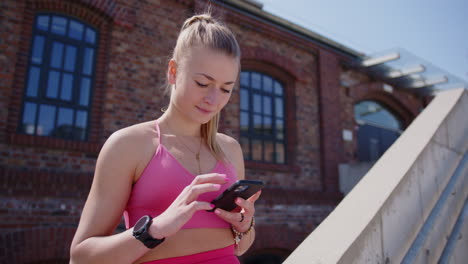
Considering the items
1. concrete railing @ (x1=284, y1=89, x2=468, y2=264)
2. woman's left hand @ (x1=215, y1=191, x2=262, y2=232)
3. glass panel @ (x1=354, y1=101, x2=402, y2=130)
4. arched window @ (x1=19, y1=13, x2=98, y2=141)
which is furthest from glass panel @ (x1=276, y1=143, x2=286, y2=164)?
woman's left hand @ (x1=215, y1=191, x2=262, y2=232)

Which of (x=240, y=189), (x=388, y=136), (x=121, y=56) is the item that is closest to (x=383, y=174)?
(x=240, y=189)

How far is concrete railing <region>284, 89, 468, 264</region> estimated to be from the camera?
1.88 meters

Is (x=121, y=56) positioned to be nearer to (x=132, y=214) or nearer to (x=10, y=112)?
(x=10, y=112)

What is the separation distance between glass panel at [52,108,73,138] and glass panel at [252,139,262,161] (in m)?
3.78

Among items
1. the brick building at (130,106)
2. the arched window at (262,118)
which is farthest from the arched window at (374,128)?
the arched window at (262,118)

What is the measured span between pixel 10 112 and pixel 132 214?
178 inches

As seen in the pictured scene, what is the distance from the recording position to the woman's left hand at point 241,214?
121 cm

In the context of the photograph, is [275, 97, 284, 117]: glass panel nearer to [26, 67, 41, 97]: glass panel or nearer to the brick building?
the brick building

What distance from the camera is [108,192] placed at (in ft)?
3.73

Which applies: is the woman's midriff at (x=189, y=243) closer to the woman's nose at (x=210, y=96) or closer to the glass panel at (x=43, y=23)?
the woman's nose at (x=210, y=96)

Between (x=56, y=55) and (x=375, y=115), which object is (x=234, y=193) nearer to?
(x=56, y=55)

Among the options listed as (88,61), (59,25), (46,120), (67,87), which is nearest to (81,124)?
(46,120)

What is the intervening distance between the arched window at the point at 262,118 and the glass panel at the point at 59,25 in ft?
12.2

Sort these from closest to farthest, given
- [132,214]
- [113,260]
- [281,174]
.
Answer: [113,260]
[132,214]
[281,174]
